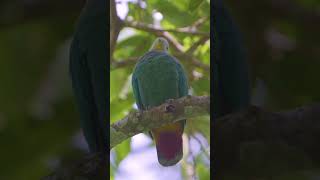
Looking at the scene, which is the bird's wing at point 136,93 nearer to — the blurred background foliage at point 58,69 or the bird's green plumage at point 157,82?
the bird's green plumage at point 157,82

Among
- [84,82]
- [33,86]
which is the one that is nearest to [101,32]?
[84,82]

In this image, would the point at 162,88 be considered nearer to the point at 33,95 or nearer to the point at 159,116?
the point at 159,116
